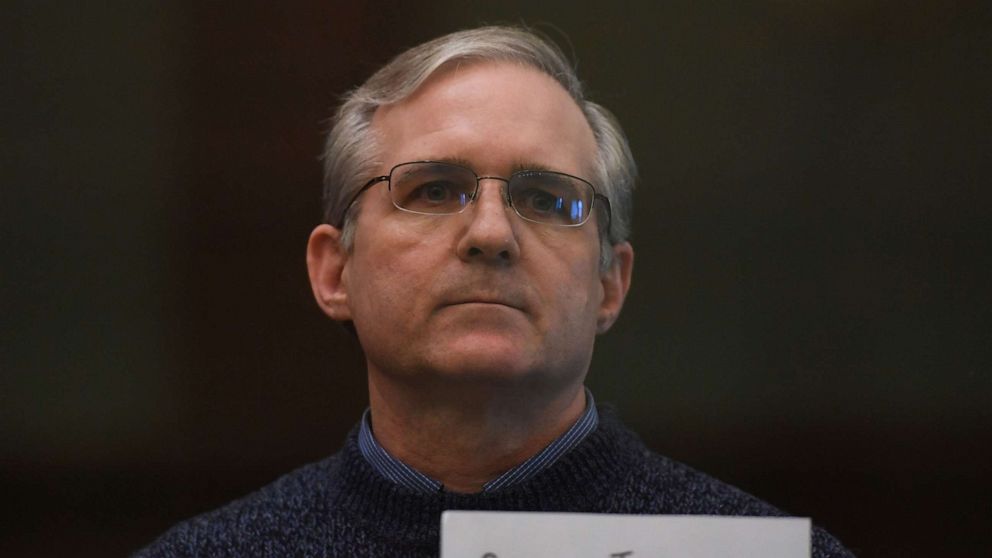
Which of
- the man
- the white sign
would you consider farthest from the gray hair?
the white sign

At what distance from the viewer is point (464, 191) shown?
1904mm

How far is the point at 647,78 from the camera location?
2.34m

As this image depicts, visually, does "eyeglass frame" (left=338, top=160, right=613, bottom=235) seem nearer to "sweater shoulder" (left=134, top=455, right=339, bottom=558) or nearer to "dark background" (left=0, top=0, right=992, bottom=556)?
"dark background" (left=0, top=0, right=992, bottom=556)

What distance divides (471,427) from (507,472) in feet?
0.30

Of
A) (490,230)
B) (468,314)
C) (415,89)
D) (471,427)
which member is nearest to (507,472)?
(471,427)

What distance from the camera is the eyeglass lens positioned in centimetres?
190

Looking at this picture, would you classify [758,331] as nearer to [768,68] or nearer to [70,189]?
[768,68]

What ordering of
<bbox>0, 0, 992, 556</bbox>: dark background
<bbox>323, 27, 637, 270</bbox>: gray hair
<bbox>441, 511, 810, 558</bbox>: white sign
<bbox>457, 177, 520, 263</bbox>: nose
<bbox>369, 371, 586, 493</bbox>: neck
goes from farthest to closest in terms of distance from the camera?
<bbox>0, 0, 992, 556</bbox>: dark background, <bbox>323, 27, 637, 270</bbox>: gray hair, <bbox>369, 371, 586, 493</bbox>: neck, <bbox>457, 177, 520, 263</bbox>: nose, <bbox>441, 511, 810, 558</bbox>: white sign

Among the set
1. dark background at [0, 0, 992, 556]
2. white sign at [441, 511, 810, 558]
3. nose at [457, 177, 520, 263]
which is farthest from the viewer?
dark background at [0, 0, 992, 556]

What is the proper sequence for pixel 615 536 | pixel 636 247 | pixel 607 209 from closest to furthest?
pixel 615 536, pixel 607 209, pixel 636 247

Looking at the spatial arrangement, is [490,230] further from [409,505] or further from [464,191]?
[409,505]

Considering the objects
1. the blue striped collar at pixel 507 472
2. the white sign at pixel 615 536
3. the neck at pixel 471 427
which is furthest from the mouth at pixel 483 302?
the white sign at pixel 615 536

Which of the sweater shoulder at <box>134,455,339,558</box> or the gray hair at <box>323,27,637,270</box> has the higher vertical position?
the gray hair at <box>323,27,637,270</box>

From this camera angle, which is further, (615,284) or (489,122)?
(615,284)
